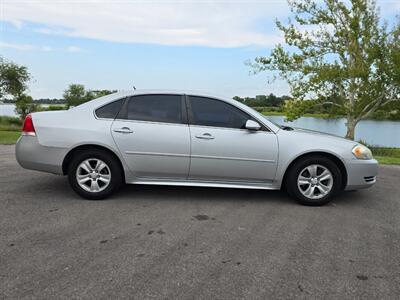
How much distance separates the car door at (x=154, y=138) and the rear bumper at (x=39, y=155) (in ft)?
2.75

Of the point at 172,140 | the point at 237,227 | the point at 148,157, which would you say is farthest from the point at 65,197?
the point at 237,227

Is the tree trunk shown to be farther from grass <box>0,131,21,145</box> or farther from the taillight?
the taillight

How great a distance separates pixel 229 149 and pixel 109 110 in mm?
1762

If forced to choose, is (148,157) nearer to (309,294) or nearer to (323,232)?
(323,232)

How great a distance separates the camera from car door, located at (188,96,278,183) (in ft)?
15.1

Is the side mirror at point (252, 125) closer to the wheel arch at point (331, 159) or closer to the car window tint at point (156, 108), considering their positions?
the wheel arch at point (331, 159)

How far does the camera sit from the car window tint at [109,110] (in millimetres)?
4715

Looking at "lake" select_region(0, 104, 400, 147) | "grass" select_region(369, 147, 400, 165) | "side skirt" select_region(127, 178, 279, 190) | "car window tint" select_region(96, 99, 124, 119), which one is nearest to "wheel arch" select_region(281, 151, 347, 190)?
"side skirt" select_region(127, 178, 279, 190)

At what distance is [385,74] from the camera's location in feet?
68.9

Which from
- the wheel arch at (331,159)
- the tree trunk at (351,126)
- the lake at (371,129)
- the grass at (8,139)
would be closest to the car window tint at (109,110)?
the wheel arch at (331,159)

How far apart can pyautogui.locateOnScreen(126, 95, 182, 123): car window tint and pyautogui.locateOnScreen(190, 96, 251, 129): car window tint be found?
24 cm

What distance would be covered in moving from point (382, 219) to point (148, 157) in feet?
10.3

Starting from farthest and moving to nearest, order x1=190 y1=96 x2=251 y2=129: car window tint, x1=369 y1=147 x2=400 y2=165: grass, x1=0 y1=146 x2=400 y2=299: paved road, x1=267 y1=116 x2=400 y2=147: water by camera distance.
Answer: x1=267 y1=116 x2=400 y2=147: water → x1=369 y1=147 x2=400 y2=165: grass → x1=190 y1=96 x2=251 y2=129: car window tint → x1=0 y1=146 x2=400 y2=299: paved road

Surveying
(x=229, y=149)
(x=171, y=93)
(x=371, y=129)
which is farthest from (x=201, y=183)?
(x=371, y=129)
